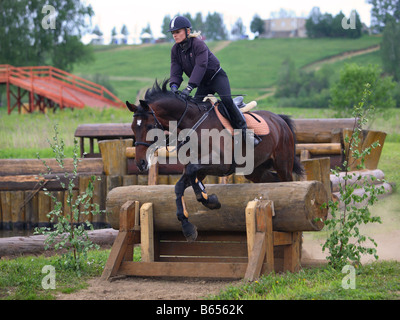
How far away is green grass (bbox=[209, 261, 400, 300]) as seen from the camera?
5.45 meters

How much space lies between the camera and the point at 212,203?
682cm

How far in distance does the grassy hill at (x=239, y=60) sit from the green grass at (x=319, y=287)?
48727 millimetres

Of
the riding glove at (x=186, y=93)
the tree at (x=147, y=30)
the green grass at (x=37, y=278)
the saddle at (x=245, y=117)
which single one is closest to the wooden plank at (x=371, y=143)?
the saddle at (x=245, y=117)

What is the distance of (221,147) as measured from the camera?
7020mm

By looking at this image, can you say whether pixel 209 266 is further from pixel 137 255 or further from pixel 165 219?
pixel 137 255

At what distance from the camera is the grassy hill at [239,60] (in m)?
61.5

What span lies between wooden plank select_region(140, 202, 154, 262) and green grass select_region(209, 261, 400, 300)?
1.63 meters

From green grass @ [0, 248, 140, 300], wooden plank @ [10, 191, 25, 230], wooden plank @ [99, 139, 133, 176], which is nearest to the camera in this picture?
green grass @ [0, 248, 140, 300]

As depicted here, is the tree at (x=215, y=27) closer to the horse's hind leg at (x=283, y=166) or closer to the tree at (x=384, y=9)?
the tree at (x=384, y=9)

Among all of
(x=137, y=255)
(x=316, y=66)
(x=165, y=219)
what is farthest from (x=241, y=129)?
(x=316, y=66)

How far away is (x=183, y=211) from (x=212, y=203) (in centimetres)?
36

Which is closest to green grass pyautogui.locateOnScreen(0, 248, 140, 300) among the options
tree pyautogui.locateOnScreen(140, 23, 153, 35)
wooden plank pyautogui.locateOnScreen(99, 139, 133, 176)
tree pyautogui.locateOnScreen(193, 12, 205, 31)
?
wooden plank pyautogui.locateOnScreen(99, 139, 133, 176)

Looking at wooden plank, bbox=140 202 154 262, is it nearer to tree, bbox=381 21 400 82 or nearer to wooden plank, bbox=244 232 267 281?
wooden plank, bbox=244 232 267 281

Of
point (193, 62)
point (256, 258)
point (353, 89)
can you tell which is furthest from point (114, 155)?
point (353, 89)
